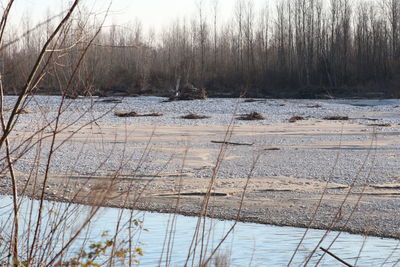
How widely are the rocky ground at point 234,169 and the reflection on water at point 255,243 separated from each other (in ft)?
0.98

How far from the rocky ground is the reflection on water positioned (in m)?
0.30

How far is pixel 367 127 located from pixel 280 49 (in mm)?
36490

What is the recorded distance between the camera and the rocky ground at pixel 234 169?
4.43 m

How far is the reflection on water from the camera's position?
663 centimetres

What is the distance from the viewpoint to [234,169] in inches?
479

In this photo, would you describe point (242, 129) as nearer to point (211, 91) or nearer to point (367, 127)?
point (367, 127)

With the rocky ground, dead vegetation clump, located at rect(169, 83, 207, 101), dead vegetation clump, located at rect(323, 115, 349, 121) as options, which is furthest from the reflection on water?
dead vegetation clump, located at rect(169, 83, 207, 101)

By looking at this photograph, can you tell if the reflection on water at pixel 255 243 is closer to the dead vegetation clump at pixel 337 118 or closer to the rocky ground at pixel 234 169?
the rocky ground at pixel 234 169

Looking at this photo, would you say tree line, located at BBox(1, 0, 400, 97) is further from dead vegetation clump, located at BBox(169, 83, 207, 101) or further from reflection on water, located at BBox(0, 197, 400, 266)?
reflection on water, located at BBox(0, 197, 400, 266)

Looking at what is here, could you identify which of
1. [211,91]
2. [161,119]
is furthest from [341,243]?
[211,91]

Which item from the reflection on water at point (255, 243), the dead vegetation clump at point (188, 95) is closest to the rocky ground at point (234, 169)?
the reflection on water at point (255, 243)

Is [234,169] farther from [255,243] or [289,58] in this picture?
[289,58]

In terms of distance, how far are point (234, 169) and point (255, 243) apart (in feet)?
16.1

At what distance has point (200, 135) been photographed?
18516 millimetres
